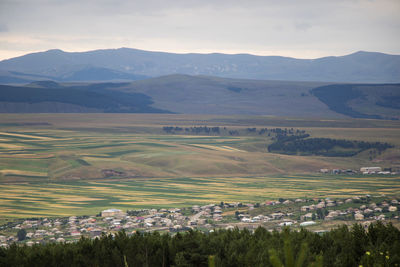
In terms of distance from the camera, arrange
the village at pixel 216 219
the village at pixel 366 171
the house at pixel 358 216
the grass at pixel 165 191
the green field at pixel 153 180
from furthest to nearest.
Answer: the village at pixel 366 171
the green field at pixel 153 180
the grass at pixel 165 191
the house at pixel 358 216
the village at pixel 216 219

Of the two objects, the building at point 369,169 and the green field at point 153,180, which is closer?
the green field at point 153,180

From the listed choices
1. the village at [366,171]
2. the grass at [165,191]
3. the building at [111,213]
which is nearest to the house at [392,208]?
the grass at [165,191]

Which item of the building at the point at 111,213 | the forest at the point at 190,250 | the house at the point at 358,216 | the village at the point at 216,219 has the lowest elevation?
the building at the point at 111,213

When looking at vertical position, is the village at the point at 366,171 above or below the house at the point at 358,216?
below

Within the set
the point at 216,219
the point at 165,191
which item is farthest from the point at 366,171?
the point at 216,219

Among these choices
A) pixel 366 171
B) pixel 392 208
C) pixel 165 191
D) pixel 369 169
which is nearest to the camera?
pixel 392 208

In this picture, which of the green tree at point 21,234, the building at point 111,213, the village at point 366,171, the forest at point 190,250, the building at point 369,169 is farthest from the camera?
the building at point 369,169

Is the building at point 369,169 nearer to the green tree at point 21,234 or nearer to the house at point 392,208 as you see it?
the house at point 392,208

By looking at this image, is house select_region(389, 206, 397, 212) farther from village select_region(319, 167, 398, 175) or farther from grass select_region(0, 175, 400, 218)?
village select_region(319, 167, 398, 175)

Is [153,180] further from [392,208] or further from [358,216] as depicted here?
[358,216]
